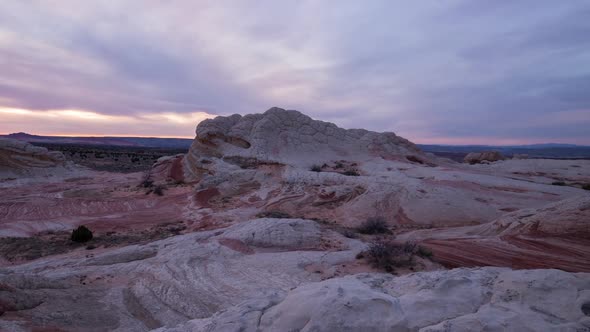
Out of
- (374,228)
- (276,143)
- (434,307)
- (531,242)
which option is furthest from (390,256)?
(276,143)

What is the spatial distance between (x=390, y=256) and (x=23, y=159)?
3375 cm

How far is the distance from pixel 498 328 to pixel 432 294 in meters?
0.90

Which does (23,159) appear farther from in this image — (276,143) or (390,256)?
(390,256)

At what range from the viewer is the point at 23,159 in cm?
3020

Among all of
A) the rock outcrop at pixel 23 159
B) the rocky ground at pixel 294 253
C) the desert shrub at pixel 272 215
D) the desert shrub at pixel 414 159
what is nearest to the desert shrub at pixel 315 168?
the rocky ground at pixel 294 253

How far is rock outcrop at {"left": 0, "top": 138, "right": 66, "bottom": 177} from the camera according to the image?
29.1m

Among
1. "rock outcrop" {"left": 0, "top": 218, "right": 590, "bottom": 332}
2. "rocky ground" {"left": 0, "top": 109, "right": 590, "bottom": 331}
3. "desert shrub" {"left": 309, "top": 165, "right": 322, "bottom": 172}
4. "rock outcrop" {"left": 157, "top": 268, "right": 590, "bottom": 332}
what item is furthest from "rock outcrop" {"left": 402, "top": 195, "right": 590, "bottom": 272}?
"desert shrub" {"left": 309, "top": 165, "right": 322, "bottom": 172}

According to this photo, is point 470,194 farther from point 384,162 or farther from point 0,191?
point 0,191

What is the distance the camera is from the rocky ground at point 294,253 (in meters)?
4.05

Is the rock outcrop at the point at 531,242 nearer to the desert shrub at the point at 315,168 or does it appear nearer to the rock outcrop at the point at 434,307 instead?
the rock outcrop at the point at 434,307

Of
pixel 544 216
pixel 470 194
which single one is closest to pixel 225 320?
pixel 544 216

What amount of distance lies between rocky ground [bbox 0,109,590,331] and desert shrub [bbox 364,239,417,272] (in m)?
0.03

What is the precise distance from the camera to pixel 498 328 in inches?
134

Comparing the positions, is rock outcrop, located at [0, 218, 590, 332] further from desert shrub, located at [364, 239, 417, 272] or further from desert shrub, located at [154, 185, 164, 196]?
desert shrub, located at [154, 185, 164, 196]
